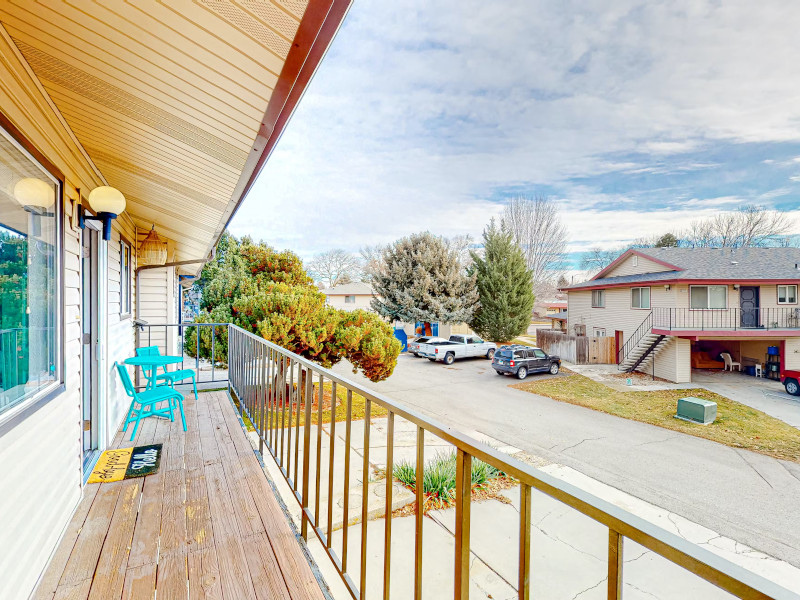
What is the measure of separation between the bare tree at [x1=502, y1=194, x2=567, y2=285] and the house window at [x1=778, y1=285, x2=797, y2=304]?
14414 millimetres

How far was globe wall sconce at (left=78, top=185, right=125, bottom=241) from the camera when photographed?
2936 mm

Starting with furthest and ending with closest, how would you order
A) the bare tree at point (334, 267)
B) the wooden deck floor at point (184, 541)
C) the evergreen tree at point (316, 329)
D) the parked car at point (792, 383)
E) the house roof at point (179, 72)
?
the bare tree at point (334, 267), the parked car at point (792, 383), the evergreen tree at point (316, 329), the wooden deck floor at point (184, 541), the house roof at point (179, 72)

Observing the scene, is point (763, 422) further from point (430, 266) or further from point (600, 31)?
point (600, 31)

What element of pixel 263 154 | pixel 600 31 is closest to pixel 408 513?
pixel 263 154

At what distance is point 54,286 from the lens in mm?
2154

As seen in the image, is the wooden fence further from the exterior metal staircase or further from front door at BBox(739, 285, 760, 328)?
front door at BBox(739, 285, 760, 328)

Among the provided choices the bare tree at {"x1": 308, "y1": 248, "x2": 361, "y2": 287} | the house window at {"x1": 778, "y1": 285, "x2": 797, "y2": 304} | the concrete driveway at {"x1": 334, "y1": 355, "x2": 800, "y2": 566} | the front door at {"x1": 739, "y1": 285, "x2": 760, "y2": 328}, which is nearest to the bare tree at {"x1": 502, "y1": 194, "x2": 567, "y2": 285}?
the bare tree at {"x1": 308, "y1": 248, "x2": 361, "y2": 287}

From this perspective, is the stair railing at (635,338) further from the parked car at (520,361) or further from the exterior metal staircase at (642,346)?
the parked car at (520,361)

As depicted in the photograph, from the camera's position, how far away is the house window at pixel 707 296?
531 inches

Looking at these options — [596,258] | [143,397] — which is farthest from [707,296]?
[596,258]

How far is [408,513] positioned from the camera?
12.9ft

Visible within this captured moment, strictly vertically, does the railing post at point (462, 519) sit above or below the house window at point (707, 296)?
below

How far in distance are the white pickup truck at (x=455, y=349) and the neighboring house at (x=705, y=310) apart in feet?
16.7

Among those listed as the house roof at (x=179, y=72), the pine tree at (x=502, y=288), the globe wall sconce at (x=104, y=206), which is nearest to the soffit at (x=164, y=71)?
the house roof at (x=179, y=72)
